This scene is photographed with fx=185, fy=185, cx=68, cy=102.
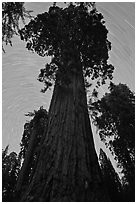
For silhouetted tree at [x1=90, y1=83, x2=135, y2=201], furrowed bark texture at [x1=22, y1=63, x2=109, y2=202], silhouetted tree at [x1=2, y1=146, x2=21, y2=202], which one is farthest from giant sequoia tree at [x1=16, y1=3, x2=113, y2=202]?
silhouetted tree at [x1=2, y1=146, x2=21, y2=202]

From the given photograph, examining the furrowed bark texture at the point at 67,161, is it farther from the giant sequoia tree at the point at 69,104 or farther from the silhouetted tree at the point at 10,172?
the silhouetted tree at the point at 10,172

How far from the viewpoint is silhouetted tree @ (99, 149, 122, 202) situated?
8555 mm

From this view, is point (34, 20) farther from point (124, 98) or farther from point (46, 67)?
point (124, 98)

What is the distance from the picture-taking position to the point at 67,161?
387 cm

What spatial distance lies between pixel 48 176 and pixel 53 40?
22.9 feet

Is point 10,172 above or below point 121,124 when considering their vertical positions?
below

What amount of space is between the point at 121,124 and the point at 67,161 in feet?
33.5

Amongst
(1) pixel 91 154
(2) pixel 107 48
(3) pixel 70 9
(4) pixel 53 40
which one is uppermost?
(3) pixel 70 9

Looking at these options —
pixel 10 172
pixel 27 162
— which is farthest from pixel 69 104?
pixel 10 172

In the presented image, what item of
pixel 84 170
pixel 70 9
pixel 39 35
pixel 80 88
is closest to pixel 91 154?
pixel 84 170

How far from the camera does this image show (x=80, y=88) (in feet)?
20.1

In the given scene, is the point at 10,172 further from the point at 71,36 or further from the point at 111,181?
the point at 71,36

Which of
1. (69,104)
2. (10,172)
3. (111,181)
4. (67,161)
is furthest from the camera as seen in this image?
(10,172)

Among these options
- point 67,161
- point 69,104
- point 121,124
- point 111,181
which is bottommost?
point 67,161
